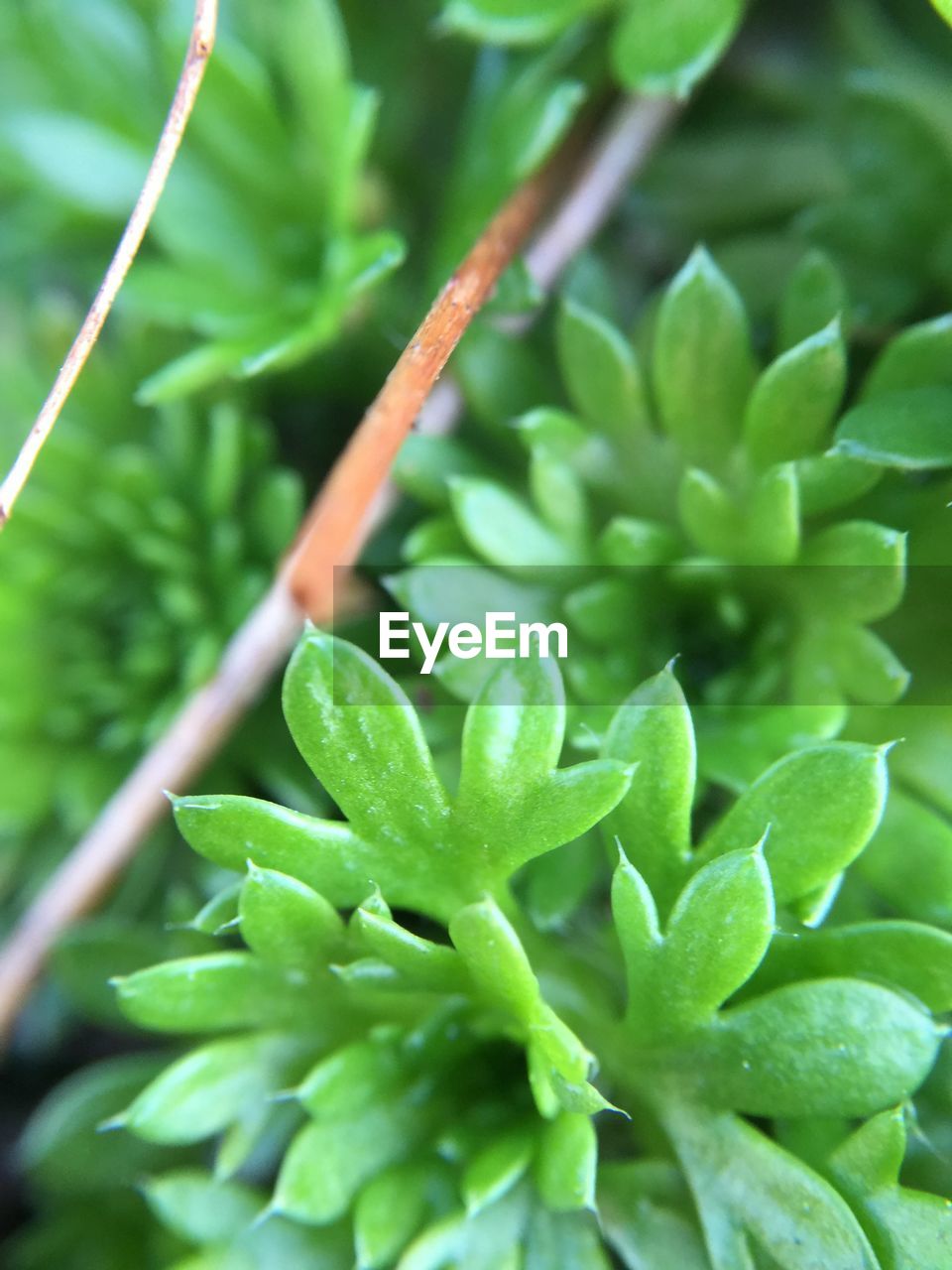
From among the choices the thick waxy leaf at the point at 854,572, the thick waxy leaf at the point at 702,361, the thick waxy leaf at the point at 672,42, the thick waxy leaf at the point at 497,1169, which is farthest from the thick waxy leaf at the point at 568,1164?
the thick waxy leaf at the point at 672,42

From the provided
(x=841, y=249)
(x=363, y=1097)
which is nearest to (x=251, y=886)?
(x=363, y=1097)

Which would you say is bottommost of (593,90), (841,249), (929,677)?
(929,677)

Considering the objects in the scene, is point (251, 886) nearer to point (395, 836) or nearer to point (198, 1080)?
point (395, 836)

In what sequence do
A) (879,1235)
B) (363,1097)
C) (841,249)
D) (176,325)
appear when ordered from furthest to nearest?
(176,325) < (841,249) < (363,1097) < (879,1235)

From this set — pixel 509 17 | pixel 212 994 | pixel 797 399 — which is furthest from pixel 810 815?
pixel 509 17

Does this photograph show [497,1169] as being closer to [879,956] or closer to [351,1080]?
[351,1080]

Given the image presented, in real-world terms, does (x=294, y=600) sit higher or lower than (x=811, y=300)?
lower
